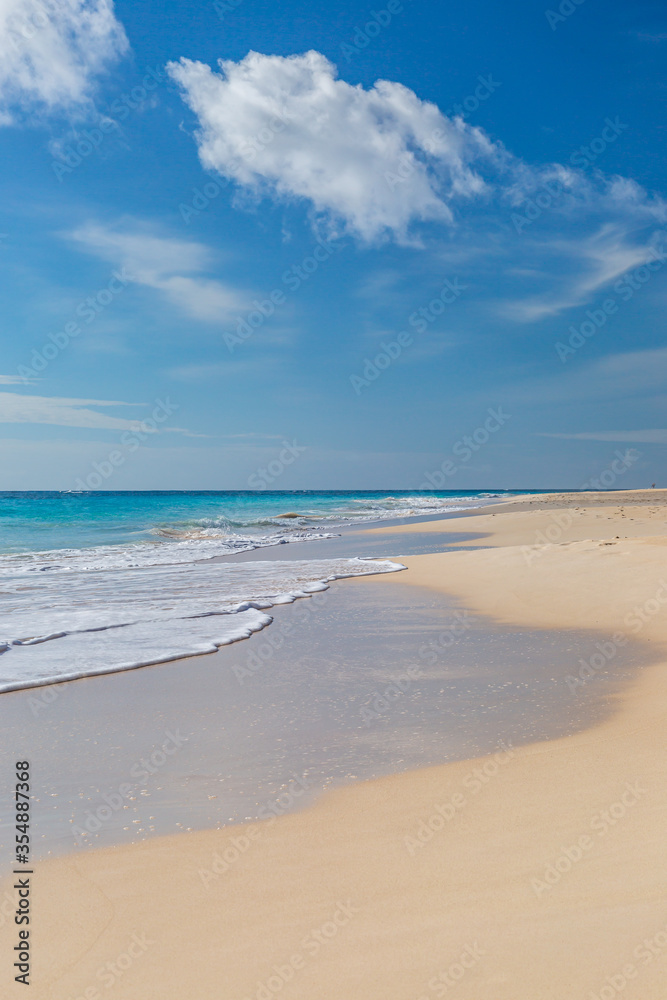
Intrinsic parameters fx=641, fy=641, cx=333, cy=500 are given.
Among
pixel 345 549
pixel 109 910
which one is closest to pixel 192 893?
pixel 109 910

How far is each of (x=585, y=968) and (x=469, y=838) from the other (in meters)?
1.01

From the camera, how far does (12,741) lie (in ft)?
15.5

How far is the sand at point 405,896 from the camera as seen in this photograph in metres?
2.21

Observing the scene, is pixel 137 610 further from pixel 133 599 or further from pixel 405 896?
pixel 405 896

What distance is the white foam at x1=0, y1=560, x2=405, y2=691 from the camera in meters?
7.10

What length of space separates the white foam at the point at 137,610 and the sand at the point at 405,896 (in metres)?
3.80

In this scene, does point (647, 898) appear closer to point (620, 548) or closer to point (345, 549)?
point (620, 548)

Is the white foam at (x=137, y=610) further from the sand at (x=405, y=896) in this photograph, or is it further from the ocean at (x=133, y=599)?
the sand at (x=405, y=896)

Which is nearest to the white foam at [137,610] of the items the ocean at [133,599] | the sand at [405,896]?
the ocean at [133,599]

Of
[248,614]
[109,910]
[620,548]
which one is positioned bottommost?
[109,910]

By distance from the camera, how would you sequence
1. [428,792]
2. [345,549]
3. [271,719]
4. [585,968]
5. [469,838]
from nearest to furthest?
[585,968], [469,838], [428,792], [271,719], [345,549]

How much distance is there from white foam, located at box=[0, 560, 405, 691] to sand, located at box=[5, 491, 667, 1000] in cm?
380

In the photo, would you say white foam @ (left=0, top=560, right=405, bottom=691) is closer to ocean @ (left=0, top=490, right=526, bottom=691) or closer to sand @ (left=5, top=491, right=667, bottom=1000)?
ocean @ (left=0, top=490, right=526, bottom=691)

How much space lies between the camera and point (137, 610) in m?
10.1
